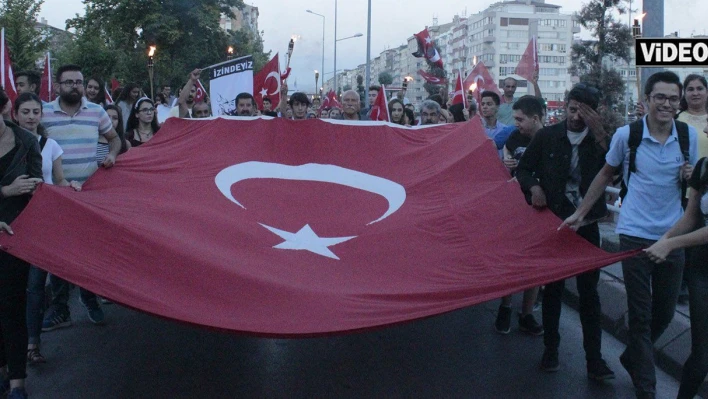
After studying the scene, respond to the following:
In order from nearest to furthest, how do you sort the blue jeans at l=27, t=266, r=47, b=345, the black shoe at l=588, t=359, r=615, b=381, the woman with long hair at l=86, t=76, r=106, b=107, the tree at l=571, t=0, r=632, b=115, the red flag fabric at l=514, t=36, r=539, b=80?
the black shoe at l=588, t=359, r=615, b=381 → the blue jeans at l=27, t=266, r=47, b=345 → the woman with long hair at l=86, t=76, r=106, b=107 → the red flag fabric at l=514, t=36, r=539, b=80 → the tree at l=571, t=0, r=632, b=115

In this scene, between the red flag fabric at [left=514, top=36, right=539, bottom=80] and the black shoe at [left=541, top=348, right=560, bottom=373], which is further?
the red flag fabric at [left=514, top=36, right=539, bottom=80]

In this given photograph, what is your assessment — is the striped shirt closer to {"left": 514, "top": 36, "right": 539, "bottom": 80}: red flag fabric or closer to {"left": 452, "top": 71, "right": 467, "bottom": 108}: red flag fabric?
{"left": 452, "top": 71, "right": 467, "bottom": 108}: red flag fabric

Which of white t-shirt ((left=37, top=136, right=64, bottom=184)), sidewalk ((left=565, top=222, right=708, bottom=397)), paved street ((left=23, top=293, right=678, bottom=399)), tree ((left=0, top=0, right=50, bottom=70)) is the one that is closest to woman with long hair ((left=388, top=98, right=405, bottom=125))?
sidewalk ((left=565, top=222, right=708, bottom=397))

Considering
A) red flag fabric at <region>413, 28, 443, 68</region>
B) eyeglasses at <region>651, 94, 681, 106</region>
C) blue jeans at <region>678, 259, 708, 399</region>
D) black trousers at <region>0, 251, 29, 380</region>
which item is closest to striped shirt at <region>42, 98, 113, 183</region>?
black trousers at <region>0, 251, 29, 380</region>

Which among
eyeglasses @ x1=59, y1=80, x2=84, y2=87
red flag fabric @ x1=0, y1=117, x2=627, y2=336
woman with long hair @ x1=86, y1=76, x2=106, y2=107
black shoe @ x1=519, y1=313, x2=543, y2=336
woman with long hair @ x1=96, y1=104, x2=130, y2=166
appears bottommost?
black shoe @ x1=519, y1=313, x2=543, y2=336

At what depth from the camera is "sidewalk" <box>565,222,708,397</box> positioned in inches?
232

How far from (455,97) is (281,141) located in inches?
242

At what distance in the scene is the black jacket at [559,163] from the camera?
580 centimetres

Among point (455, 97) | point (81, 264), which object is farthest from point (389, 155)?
point (455, 97)

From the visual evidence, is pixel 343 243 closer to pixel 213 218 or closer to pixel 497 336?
pixel 213 218

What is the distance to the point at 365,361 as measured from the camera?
6.09 m

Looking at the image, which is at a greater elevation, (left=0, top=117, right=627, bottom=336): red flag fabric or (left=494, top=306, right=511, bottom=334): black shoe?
(left=0, top=117, right=627, bottom=336): red flag fabric

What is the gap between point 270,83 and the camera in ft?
44.1

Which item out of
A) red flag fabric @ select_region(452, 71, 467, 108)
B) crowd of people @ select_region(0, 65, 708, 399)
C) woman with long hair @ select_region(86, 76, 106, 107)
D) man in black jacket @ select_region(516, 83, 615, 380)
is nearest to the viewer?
crowd of people @ select_region(0, 65, 708, 399)
